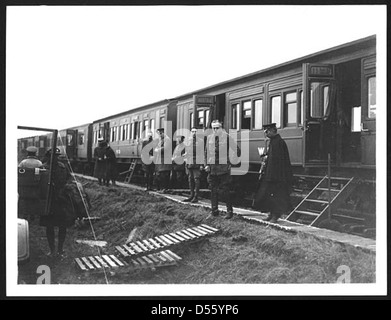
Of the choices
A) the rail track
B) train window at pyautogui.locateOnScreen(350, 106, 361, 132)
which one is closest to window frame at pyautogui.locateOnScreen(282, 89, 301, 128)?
train window at pyautogui.locateOnScreen(350, 106, 361, 132)

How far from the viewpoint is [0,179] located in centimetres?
463

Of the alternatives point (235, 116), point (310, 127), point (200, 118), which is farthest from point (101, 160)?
point (310, 127)

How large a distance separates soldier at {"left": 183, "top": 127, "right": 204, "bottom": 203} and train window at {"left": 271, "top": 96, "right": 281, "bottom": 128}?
1015mm

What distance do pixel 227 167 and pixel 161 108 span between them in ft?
6.18

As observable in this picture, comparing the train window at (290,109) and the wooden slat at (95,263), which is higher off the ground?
the train window at (290,109)

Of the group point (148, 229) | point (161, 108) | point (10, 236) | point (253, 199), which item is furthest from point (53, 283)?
point (161, 108)

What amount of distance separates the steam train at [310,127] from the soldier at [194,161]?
446 mm

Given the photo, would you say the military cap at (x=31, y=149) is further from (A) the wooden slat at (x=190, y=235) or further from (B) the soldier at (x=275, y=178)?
(B) the soldier at (x=275, y=178)

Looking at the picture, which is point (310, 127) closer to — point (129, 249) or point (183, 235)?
point (183, 235)

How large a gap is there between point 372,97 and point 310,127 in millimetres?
810

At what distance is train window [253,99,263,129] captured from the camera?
19.1 feet

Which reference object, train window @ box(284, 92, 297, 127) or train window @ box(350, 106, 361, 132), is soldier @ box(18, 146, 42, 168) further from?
train window @ box(350, 106, 361, 132)

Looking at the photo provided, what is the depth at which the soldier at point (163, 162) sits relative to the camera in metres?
5.45

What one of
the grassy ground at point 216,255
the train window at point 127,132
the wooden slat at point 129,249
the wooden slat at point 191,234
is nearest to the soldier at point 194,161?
the grassy ground at point 216,255
